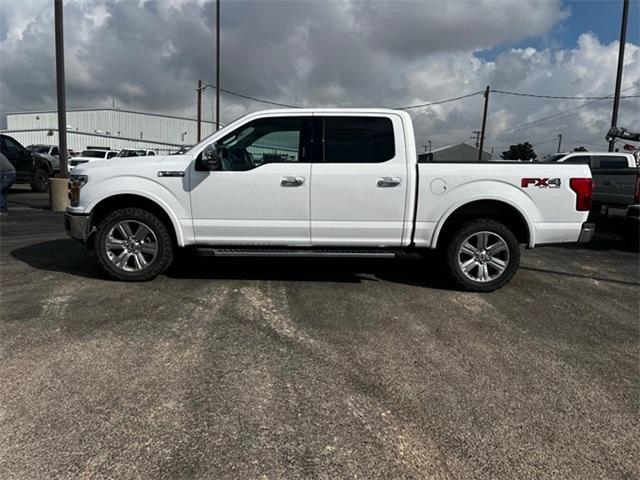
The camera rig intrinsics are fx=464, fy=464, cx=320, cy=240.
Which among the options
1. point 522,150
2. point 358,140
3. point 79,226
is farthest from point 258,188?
point 522,150

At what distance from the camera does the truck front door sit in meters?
5.11

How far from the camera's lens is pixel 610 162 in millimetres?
12773

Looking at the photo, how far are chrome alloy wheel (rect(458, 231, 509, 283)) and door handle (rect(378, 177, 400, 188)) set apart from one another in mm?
1026

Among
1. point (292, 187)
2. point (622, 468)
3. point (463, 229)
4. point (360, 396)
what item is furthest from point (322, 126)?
point (622, 468)

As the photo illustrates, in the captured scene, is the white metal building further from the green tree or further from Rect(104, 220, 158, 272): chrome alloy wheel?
Rect(104, 220, 158, 272): chrome alloy wheel

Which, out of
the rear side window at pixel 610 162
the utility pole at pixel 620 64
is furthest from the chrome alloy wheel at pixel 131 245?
the utility pole at pixel 620 64

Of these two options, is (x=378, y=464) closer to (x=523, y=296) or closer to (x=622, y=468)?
(x=622, y=468)

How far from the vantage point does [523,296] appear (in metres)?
5.28

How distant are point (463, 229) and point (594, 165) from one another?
33.1 feet

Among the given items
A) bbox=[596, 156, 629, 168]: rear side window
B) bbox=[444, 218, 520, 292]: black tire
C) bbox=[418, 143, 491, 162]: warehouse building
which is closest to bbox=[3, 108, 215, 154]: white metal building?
bbox=[418, 143, 491, 162]: warehouse building

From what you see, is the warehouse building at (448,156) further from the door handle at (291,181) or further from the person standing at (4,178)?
the person standing at (4,178)

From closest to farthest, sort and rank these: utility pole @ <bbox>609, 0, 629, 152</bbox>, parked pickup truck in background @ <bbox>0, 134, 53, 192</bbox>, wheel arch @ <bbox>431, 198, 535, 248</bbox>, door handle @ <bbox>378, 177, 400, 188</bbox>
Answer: door handle @ <bbox>378, 177, 400, 188</bbox> → wheel arch @ <bbox>431, 198, 535, 248</bbox> → parked pickup truck in background @ <bbox>0, 134, 53, 192</bbox> → utility pole @ <bbox>609, 0, 629, 152</bbox>

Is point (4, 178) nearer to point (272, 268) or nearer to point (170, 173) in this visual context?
point (170, 173)

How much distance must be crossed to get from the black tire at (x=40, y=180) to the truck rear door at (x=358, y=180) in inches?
578
